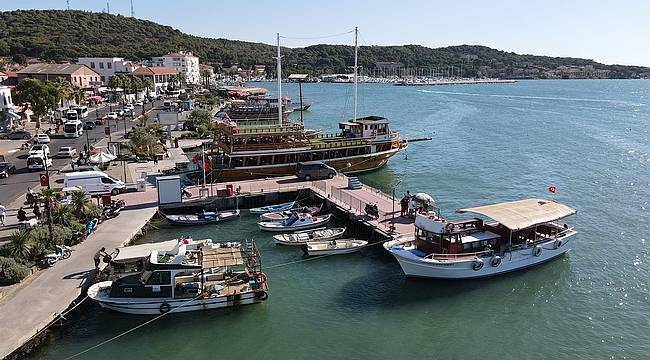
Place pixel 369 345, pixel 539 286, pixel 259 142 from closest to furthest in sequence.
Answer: pixel 369 345
pixel 539 286
pixel 259 142

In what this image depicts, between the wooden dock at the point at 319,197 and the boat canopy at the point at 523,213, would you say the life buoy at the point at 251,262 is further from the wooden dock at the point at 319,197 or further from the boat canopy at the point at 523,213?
the boat canopy at the point at 523,213

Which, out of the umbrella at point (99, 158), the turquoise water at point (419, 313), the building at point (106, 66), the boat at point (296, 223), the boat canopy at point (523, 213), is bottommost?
the turquoise water at point (419, 313)

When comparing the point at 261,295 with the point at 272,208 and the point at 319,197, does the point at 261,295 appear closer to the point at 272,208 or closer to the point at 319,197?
the point at 272,208

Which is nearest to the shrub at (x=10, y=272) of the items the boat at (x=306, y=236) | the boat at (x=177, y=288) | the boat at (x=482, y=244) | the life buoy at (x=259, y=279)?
the boat at (x=177, y=288)

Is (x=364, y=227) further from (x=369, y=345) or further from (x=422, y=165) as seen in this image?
(x=422, y=165)

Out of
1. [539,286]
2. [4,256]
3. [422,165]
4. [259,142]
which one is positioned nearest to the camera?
[4,256]

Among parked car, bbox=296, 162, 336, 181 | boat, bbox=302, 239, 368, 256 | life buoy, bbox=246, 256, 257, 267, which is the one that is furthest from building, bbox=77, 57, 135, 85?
life buoy, bbox=246, 256, 257, 267

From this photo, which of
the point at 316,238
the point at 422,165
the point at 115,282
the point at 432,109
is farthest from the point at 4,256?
the point at 432,109
